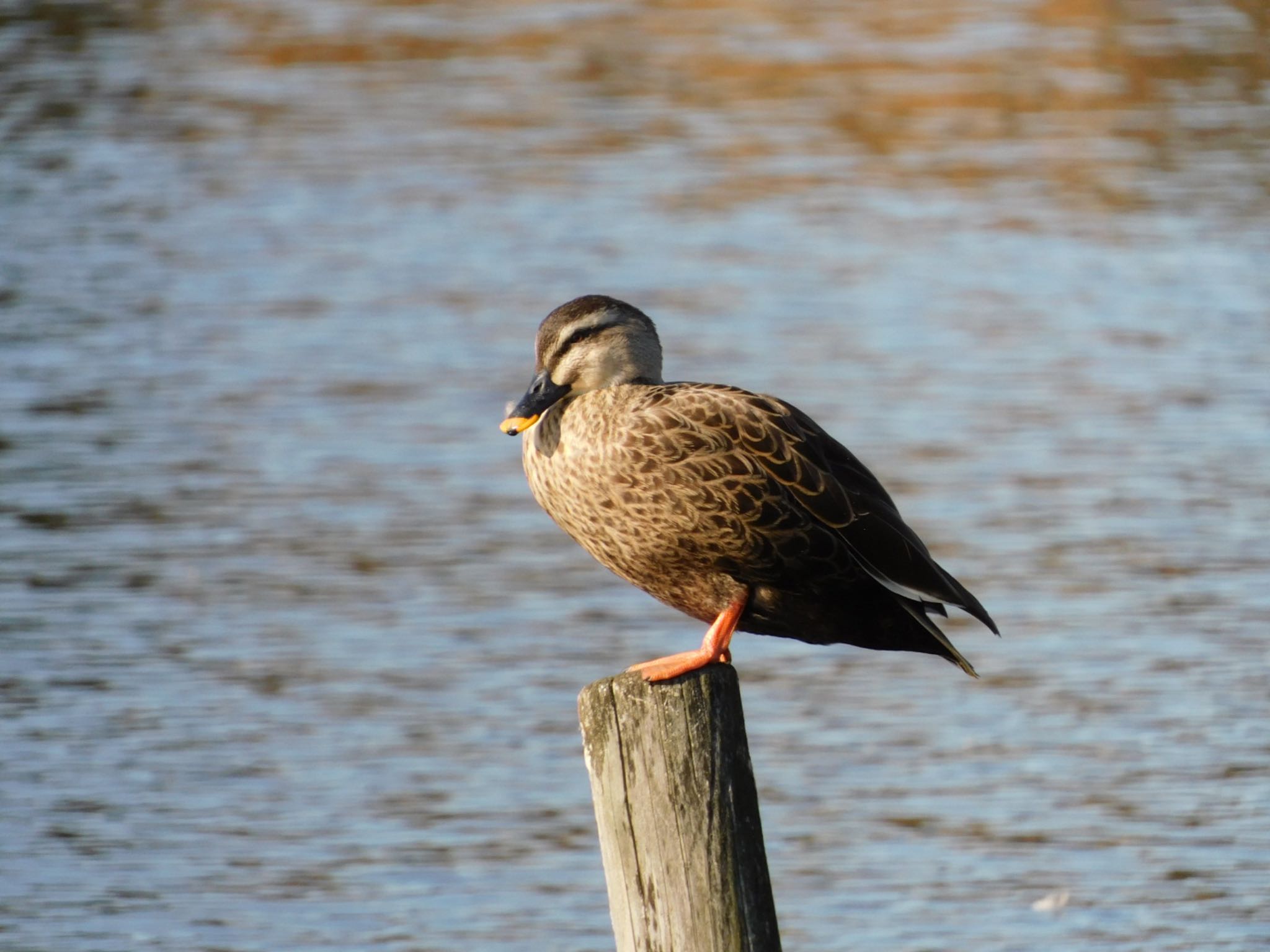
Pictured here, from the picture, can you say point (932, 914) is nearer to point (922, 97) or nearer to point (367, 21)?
point (922, 97)

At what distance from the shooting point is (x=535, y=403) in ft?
13.5

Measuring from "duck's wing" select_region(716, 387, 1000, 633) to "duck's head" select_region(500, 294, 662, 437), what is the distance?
0.23 meters

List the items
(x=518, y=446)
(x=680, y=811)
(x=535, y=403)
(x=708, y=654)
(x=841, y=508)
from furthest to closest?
(x=518, y=446)
(x=535, y=403)
(x=841, y=508)
(x=708, y=654)
(x=680, y=811)

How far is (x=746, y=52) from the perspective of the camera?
20.5 meters

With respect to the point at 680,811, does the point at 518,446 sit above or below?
below

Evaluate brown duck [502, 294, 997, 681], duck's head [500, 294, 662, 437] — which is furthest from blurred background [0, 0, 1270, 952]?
duck's head [500, 294, 662, 437]

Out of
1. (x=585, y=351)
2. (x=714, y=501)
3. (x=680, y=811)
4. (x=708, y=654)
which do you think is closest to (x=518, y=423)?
(x=585, y=351)

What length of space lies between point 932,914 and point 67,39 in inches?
681

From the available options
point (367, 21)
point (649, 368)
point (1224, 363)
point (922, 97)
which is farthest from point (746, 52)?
point (649, 368)

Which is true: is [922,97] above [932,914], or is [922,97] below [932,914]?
above

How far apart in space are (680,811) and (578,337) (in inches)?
38.3

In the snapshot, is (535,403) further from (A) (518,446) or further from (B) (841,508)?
(A) (518,446)

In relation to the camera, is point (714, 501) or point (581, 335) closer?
point (714, 501)

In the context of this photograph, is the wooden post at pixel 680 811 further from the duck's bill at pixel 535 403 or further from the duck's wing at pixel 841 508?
the duck's bill at pixel 535 403
